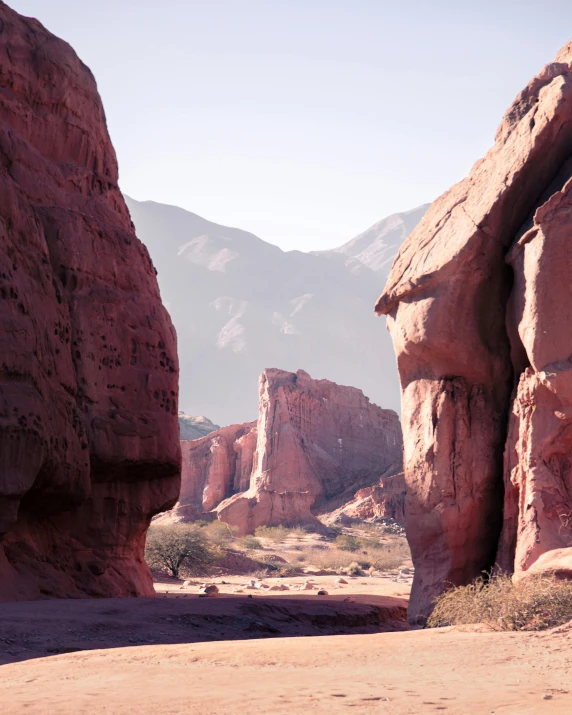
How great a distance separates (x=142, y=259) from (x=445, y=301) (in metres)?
5.93

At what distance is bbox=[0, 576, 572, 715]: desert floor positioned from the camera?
17.8ft

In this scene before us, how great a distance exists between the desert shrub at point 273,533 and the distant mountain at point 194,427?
42204 mm

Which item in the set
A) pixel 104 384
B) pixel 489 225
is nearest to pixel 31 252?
pixel 104 384

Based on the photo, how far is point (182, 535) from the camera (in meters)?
29.6

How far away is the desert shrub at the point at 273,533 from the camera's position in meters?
40.1

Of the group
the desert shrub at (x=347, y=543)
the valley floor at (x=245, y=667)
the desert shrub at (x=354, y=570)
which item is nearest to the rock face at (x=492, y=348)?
the valley floor at (x=245, y=667)

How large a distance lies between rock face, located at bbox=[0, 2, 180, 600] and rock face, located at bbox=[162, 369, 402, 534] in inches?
1263

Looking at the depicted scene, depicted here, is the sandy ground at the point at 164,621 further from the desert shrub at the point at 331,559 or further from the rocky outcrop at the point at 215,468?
the rocky outcrop at the point at 215,468

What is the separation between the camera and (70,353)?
1390cm

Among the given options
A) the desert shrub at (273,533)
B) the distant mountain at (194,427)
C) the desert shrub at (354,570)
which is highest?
the distant mountain at (194,427)

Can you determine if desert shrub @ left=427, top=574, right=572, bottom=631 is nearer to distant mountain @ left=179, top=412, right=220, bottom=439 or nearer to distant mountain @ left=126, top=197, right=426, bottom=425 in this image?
distant mountain @ left=179, top=412, right=220, bottom=439

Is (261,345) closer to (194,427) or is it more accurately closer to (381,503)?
(194,427)

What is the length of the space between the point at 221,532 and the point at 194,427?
5583cm

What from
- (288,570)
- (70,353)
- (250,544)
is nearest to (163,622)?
(70,353)
